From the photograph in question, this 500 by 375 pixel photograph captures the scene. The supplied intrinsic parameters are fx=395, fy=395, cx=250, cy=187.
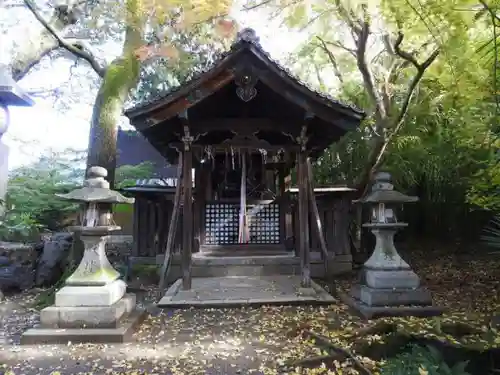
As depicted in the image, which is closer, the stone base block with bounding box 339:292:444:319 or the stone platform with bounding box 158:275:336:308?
the stone base block with bounding box 339:292:444:319

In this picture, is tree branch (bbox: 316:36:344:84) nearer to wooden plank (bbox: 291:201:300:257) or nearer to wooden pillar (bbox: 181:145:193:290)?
wooden plank (bbox: 291:201:300:257)

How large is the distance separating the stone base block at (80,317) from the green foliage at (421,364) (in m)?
3.24

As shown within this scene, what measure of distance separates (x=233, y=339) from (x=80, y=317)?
193cm

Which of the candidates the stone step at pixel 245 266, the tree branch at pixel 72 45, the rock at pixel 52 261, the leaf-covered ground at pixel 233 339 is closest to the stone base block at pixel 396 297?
the leaf-covered ground at pixel 233 339

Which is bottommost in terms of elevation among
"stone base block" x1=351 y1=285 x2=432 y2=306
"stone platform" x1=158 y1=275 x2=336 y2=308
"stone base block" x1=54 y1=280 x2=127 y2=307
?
"stone platform" x1=158 y1=275 x2=336 y2=308

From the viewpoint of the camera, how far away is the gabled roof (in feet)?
20.1

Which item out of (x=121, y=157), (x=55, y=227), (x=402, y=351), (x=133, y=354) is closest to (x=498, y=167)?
(x=402, y=351)

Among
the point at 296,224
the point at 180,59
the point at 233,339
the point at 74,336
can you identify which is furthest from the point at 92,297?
the point at 180,59

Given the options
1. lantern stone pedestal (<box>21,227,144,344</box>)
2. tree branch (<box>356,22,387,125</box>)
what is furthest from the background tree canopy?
lantern stone pedestal (<box>21,227,144,344</box>)

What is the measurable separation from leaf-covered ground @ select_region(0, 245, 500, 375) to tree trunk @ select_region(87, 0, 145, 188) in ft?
11.2

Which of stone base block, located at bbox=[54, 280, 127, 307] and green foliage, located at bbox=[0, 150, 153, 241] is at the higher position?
green foliage, located at bbox=[0, 150, 153, 241]

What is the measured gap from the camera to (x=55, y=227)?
13.0 meters

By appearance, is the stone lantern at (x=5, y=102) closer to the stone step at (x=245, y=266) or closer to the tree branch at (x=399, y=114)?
the stone step at (x=245, y=266)

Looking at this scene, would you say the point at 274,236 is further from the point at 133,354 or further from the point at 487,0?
the point at 487,0
